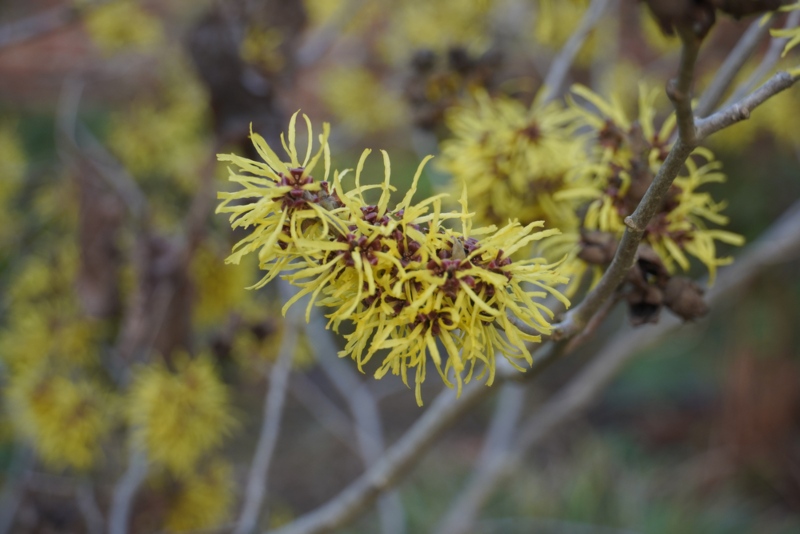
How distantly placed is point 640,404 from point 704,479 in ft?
1.91

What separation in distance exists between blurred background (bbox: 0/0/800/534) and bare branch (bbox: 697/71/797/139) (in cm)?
39

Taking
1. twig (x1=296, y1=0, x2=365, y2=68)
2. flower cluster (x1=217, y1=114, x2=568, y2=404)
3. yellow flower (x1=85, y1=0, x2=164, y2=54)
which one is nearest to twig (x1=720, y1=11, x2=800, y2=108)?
flower cluster (x1=217, y1=114, x2=568, y2=404)

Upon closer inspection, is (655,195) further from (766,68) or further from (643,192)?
(766,68)

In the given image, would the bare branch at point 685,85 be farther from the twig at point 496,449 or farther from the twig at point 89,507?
the twig at point 89,507

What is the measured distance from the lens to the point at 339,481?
2947 millimetres

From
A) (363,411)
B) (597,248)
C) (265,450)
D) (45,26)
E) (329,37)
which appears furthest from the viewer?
(363,411)

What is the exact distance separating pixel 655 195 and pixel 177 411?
90cm

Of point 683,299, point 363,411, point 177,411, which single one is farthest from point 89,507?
point 683,299

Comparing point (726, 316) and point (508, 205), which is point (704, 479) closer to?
point (726, 316)

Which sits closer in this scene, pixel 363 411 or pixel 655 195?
pixel 655 195

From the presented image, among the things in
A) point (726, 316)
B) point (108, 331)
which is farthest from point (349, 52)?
point (108, 331)

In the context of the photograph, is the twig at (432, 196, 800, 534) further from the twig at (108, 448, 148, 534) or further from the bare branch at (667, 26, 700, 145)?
the bare branch at (667, 26, 700, 145)

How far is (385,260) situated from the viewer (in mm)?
435

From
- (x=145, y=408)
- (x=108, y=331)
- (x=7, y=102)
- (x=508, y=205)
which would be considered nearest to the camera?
(x=508, y=205)
